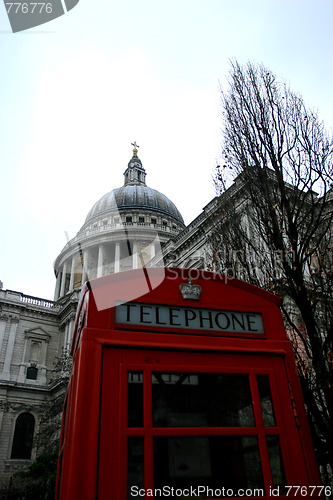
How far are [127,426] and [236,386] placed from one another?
897 millimetres

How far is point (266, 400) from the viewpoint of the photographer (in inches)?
118

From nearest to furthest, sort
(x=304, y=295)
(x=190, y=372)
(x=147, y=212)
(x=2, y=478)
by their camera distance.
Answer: (x=190, y=372), (x=304, y=295), (x=2, y=478), (x=147, y=212)

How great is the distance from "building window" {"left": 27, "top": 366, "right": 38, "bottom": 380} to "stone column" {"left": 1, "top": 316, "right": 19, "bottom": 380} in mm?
2017

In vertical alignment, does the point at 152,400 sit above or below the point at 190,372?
below

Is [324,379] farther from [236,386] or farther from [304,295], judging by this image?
[236,386]

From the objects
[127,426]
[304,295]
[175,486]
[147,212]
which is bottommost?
[175,486]

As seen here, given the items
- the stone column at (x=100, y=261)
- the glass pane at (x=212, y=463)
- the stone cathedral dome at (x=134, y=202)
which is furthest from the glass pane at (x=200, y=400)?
the stone cathedral dome at (x=134, y=202)

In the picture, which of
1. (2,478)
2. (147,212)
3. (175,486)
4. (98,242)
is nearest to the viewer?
(175,486)

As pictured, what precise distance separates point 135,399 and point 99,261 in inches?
2026

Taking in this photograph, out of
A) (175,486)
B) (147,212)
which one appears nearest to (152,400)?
(175,486)

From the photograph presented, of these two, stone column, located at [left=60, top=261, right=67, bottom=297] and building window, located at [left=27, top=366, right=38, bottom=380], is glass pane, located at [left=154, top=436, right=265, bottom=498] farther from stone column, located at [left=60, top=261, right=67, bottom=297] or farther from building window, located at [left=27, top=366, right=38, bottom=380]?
stone column, located at [left=60, top=261, right=67, bottom=297]

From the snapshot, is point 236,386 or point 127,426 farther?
point 236,386

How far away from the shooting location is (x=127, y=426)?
2629mm

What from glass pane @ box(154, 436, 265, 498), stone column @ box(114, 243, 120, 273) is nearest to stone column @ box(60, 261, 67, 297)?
stone column @ box(114, 243, 120, 273)
